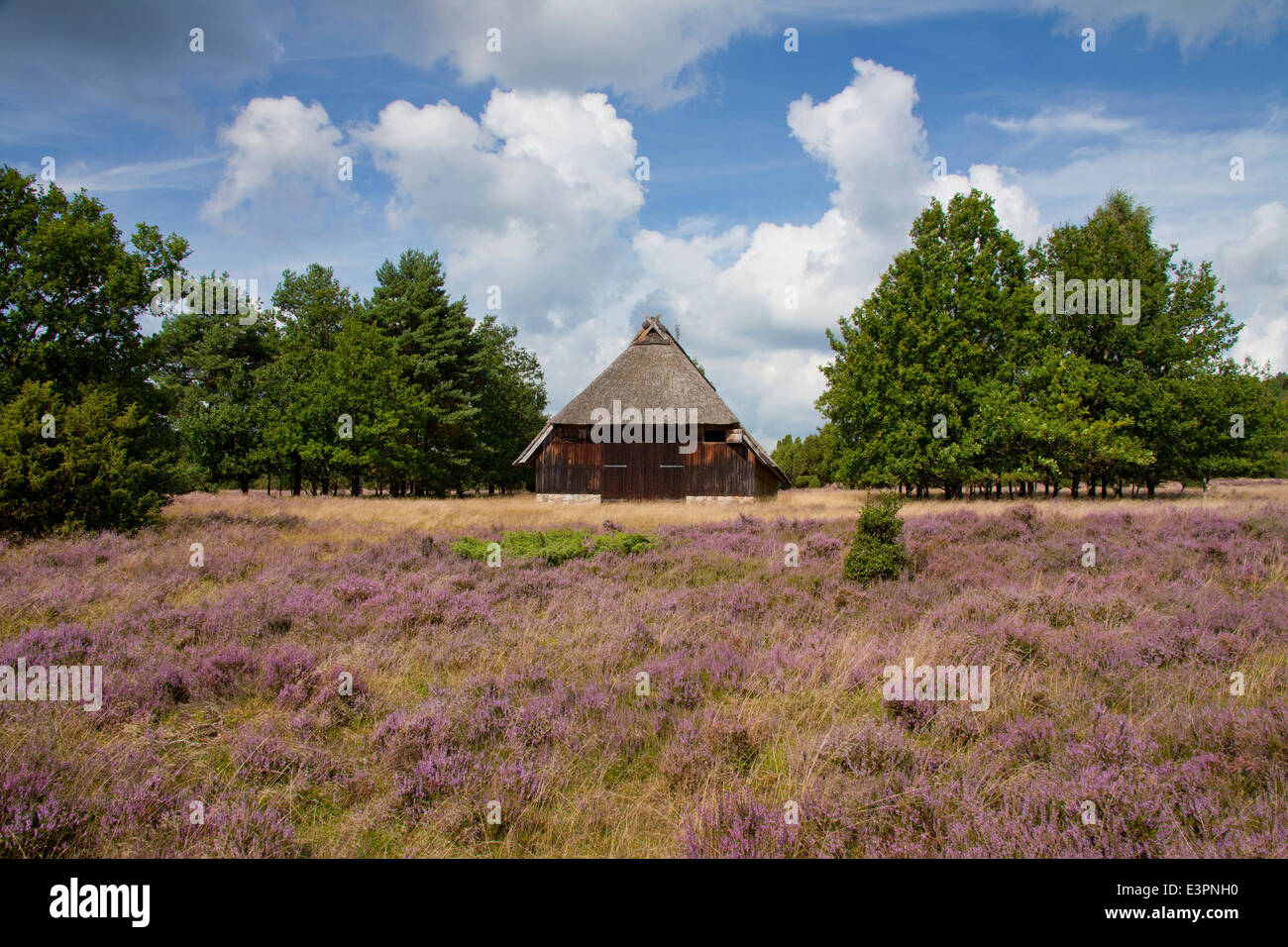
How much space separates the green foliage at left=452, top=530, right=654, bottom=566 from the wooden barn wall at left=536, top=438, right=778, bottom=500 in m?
15.3

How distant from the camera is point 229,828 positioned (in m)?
3.08

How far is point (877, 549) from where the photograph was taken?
29.9 ft

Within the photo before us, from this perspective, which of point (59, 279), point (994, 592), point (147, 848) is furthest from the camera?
point (59, 279)

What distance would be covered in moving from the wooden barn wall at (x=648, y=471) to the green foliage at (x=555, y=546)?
15.3m

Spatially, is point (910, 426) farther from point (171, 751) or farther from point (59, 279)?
point (59, 279)

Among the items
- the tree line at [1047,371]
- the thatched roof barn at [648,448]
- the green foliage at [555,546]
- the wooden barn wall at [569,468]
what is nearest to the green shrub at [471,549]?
the green foliage at [555,546]

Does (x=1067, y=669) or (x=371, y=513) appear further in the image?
(x=371, y=513)

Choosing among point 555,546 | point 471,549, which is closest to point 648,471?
point 555,546

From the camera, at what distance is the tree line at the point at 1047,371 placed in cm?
2614

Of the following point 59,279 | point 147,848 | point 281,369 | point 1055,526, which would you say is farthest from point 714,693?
point 281,369

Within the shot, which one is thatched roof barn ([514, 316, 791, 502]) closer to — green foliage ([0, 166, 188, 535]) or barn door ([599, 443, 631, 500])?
barn door ([599, 443, 631, 500])

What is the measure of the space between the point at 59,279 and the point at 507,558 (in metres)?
14.9

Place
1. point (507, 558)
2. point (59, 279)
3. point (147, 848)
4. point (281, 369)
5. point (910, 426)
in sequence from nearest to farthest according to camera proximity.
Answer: point (147, 848)
point (507, 558)
point (59, 279)
point (910, 426)
point (281, 369)

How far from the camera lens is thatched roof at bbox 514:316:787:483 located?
28234 mm
